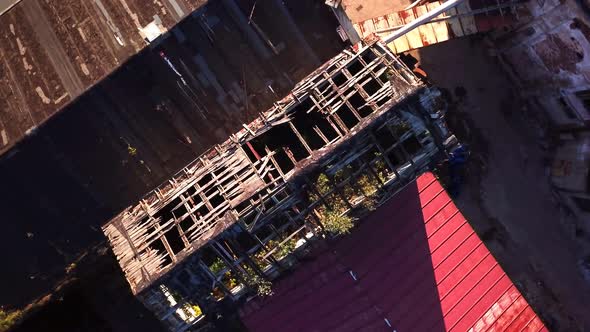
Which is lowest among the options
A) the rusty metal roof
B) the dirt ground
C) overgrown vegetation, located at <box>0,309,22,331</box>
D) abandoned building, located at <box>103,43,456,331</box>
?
the dirt ground

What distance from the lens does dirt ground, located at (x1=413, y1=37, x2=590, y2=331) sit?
2492cm

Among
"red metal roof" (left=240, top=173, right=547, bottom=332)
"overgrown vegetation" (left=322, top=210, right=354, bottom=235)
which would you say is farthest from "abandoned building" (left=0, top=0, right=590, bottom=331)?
"red metal roof" (left=240, top=173, right=547, bottom=332)

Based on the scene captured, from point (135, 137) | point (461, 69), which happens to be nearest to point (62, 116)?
point (135, 137)

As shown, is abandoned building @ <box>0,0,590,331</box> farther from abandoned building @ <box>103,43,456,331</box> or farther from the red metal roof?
the red metal roof

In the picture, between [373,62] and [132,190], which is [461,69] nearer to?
[373,62]

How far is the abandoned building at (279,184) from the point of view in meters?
17.4

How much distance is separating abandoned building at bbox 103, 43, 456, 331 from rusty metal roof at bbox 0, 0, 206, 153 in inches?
211

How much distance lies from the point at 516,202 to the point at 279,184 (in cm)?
1528

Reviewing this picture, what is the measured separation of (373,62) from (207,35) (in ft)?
24.4

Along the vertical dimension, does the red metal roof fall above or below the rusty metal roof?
below

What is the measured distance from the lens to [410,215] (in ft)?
65.2

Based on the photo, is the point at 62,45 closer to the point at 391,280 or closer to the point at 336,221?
the point at 336,221

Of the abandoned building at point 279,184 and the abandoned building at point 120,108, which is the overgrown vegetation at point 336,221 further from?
the abandoned building at point 120,108

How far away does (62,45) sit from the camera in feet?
61.7
